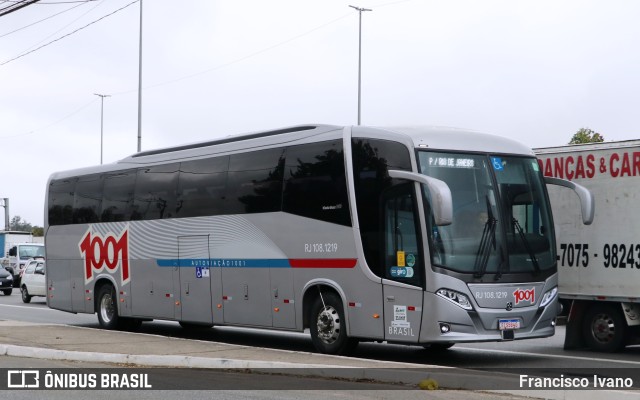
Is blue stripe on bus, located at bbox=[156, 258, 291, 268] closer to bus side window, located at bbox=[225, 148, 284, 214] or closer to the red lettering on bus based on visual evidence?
bus side window, located at bbox=[225, 148, 284, 214]

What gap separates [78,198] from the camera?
2409 centimetres

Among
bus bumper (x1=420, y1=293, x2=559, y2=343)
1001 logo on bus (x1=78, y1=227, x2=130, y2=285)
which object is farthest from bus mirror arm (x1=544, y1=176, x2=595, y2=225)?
1001 logo on bus (x1=78, y1=227, x2=130, y2=285)

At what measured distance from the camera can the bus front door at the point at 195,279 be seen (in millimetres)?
19672

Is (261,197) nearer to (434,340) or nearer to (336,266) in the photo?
(336,266)

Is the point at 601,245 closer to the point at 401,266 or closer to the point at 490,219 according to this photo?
the point at 490,219

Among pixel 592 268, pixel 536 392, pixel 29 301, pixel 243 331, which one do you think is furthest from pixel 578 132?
pixel 536 392

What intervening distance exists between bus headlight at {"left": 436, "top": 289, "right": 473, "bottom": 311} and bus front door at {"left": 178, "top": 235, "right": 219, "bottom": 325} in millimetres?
5759

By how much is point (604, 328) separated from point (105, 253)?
11.0 metres

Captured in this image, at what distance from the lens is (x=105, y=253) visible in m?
23.0

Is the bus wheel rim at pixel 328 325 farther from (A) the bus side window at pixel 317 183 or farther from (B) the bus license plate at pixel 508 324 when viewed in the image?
(B) the bus license plate at pixel 508 324

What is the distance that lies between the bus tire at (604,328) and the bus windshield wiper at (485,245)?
3.06 m

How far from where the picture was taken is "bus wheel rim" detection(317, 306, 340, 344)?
16.5m

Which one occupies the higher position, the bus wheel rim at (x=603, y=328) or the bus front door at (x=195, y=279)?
the bus front door at (x=195, y=279)

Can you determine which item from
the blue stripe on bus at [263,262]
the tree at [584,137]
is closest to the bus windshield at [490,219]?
the blue stripe on bus at [263,262]
